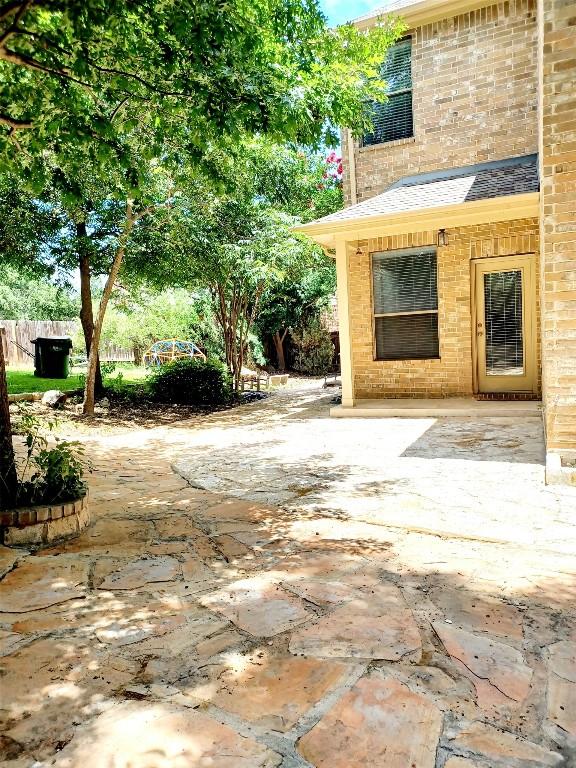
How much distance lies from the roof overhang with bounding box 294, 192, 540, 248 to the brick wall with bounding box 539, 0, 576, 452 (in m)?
2.26

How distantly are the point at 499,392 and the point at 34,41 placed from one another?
7.34 m

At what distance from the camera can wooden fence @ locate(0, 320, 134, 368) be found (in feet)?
65.0

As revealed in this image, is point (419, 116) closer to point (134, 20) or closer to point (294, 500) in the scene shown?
point (134, 20)

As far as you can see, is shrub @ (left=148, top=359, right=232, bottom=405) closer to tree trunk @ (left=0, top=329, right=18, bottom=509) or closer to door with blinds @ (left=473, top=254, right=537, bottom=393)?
door with blinds @ (left=473, top=254, right=537, bottom=393)

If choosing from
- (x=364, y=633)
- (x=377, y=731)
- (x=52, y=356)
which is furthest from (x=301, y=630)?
(x=52, y=356)

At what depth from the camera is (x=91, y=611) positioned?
→ 7.97 ft

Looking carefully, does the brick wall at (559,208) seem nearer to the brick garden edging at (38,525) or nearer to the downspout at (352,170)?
the brick garden edging at (38,525)

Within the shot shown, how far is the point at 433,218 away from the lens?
291 inches

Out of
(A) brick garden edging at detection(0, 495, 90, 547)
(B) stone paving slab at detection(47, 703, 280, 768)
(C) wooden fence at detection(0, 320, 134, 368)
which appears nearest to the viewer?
(B) stone paving slab at detection(47, 703, 280, 768)

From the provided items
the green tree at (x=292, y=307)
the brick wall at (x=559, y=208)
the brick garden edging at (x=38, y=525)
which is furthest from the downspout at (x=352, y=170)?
the brick garden edging at (x=38, y=525)

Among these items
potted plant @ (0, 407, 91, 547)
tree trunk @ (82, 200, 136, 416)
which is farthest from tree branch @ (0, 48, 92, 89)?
tree trunk @ (82, 200, 136, 416)

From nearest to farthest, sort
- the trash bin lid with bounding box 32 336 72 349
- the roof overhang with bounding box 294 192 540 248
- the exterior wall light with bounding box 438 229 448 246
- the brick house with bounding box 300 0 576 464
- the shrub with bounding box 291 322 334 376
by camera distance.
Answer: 1. the roof overhang with bounding box 294 192 540 248
2. the brick house with bounding box 300 0 576 464
3. the exterior wall light with bounding box 438 229 448 246
4. the trash bin lid with bounding box 32 336 72 349
5. the shrub with bounding box 291 322 334 376

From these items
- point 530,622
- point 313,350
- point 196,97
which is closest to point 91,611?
point 530,622

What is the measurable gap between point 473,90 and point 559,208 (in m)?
5.51
